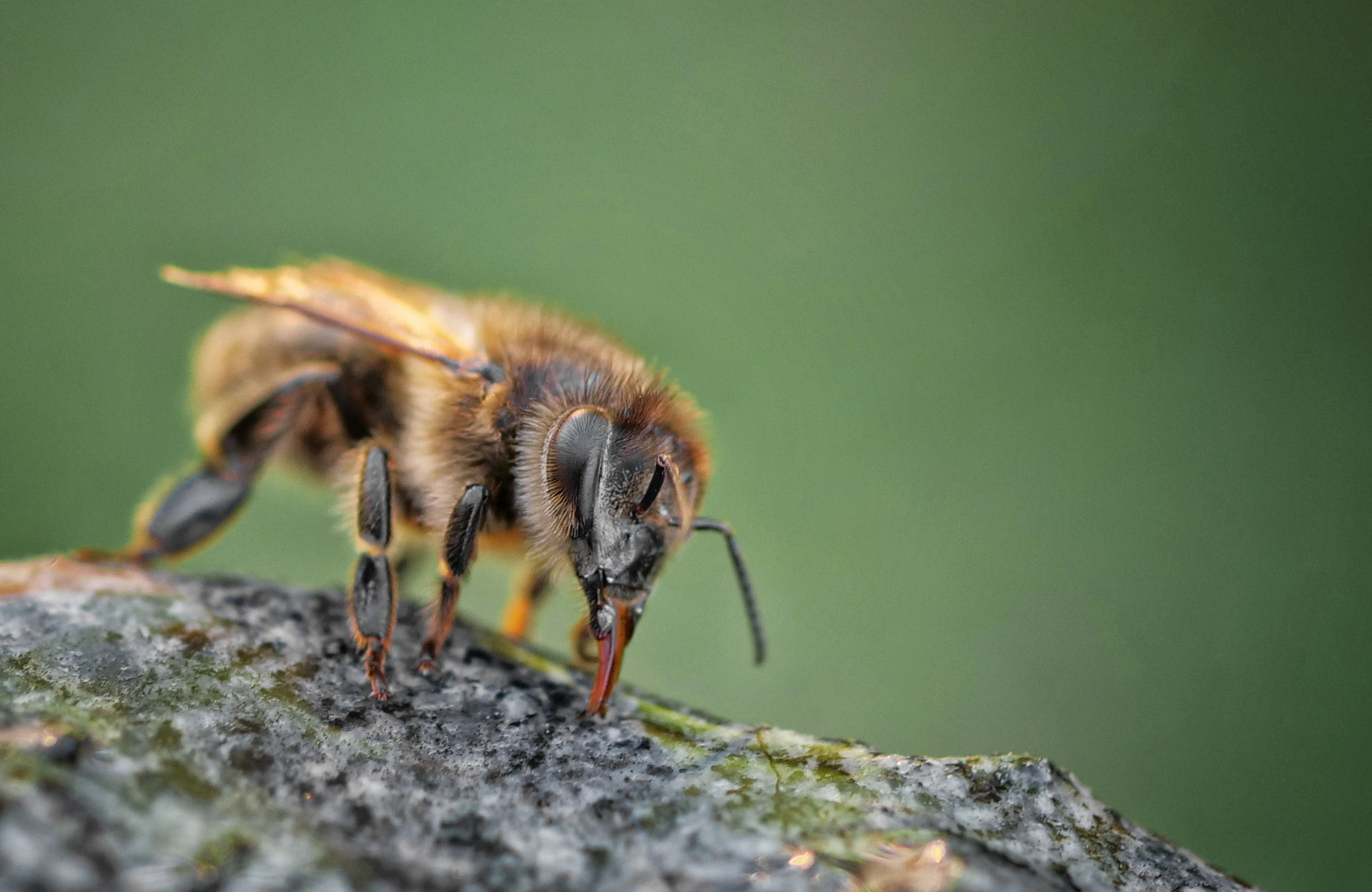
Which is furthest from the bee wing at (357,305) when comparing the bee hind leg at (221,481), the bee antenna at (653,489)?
the bee antenna at (653,489)

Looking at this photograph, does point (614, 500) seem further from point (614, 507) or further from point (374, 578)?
point (374, 578)

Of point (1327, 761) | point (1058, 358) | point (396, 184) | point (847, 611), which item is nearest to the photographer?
point (1327, 761)

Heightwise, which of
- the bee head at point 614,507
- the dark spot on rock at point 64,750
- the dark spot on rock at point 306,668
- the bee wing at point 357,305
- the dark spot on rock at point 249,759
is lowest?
the dark spot on rock at point 306,668

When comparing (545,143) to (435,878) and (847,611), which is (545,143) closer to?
(847,611)

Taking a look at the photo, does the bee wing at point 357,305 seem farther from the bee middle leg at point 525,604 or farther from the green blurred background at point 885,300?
→ the green blurred background at point 885,300

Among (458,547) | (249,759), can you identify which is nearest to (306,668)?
(249,759)

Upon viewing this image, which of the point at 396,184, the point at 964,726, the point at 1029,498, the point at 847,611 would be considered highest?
the point at 396,184

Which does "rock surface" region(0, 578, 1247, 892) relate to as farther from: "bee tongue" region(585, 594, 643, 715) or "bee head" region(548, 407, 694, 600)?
"bee head" region(548, 407, 694, 600)

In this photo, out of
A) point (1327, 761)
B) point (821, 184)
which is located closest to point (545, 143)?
point (821, 184)
